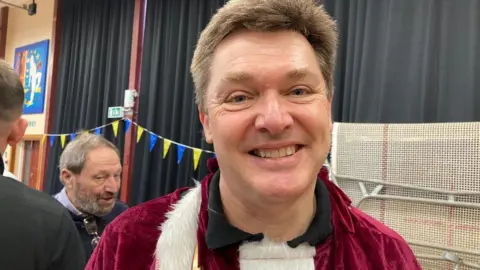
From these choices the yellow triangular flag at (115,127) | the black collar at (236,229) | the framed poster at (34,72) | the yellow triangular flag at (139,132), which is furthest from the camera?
the framed poster at (34,72)

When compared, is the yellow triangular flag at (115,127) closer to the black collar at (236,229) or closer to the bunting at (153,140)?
the bunting at (153,140)

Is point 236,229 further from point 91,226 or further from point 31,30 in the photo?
point 31,30

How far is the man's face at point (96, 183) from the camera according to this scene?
85.7 inches

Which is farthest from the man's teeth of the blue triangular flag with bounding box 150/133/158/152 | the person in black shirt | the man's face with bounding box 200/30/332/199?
the blue triangular flag with bounding box 150/133/158/152

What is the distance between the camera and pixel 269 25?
95cm

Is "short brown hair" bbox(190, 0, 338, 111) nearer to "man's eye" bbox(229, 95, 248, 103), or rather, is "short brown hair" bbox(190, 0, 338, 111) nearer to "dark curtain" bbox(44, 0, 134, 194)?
"man's eye" bbox(229, 95, 248, 103)

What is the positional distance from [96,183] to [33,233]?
953 mm

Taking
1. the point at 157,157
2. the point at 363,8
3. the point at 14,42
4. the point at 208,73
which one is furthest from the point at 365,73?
the point at 14,42

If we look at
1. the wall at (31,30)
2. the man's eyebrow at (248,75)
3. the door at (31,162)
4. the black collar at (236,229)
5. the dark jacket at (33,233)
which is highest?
the wall at (31,30)

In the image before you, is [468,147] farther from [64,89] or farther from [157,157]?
[64,89]

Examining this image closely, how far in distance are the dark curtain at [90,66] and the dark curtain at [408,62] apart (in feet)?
8.40

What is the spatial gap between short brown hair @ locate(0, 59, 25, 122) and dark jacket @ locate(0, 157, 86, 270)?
0.28 meters

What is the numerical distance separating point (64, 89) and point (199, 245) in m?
4.94

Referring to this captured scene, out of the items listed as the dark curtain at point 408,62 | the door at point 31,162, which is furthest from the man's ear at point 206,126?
the door at point 31,162
